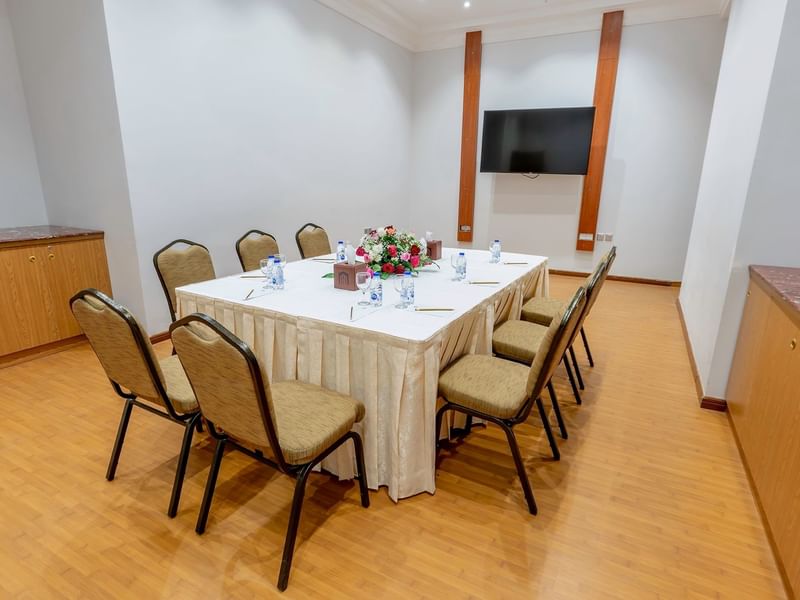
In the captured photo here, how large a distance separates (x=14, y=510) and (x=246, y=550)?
1.02 meters

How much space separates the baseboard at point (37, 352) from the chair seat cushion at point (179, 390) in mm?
2027

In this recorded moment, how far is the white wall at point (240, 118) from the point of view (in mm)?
3289

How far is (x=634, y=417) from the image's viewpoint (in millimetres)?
2631

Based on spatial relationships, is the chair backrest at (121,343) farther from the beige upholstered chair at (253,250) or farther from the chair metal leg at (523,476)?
the beige upholstered chair at (253,250)

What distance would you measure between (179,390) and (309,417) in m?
0.61

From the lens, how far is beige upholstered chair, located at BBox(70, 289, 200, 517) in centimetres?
162

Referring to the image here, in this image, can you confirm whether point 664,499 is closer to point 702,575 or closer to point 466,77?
point 702,575

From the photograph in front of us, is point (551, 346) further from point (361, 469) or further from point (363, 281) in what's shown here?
point (363, 281)

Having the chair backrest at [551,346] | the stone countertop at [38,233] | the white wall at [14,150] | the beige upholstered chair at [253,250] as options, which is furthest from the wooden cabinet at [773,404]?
the white wall at [14,150]

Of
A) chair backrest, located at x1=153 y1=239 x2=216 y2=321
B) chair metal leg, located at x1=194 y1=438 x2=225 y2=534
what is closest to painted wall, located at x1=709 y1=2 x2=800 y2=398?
chair metal leg, located at x1=194 y1=438 x2=225 y2=534

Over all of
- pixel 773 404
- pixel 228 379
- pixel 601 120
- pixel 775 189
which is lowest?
pixel 773 404

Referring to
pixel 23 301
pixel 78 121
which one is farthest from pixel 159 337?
pixel 78 121

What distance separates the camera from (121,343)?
167cm

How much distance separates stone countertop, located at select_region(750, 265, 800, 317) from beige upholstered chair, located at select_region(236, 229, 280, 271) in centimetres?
308
